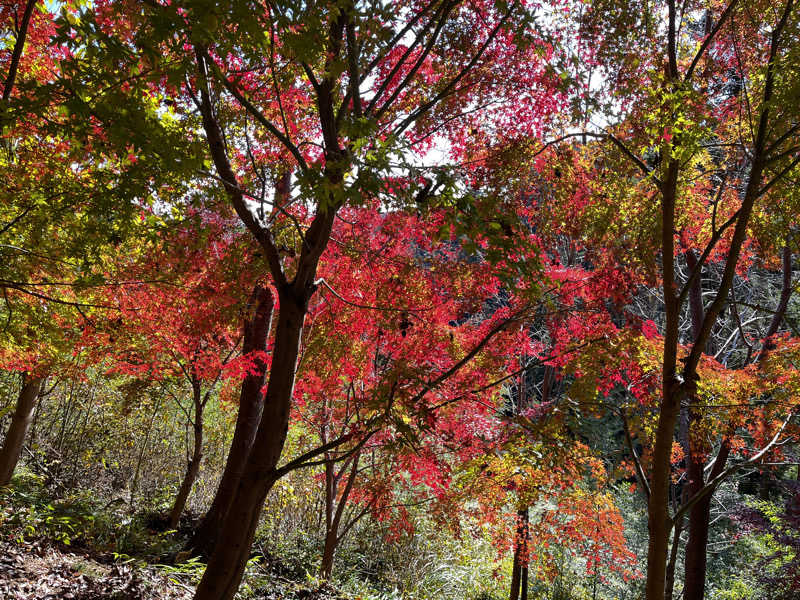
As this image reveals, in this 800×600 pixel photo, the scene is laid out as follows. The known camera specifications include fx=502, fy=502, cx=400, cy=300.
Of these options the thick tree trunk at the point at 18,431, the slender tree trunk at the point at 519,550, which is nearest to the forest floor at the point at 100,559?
the thick tree trunk at the point at 18,431

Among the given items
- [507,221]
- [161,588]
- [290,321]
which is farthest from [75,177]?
[507,221]

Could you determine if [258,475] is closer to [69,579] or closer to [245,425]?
[69,579]

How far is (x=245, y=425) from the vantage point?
590 centimetres

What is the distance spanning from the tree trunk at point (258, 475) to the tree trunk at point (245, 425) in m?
3.06

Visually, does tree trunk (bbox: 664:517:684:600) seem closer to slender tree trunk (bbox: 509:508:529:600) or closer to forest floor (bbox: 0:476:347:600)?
slender tree trunk (bbox: 509:508:529:600)

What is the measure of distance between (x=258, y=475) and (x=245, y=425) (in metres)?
3.41

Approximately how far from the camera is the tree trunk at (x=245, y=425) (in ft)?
19.2

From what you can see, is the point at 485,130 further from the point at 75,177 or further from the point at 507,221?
the point at 75,177

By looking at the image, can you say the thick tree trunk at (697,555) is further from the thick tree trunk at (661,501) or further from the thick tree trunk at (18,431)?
the thick tree trunk at (18,431)

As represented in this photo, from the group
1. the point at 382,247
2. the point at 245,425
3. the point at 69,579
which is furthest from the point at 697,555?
the point at 69,579

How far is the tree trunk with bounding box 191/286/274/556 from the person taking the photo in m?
5.85

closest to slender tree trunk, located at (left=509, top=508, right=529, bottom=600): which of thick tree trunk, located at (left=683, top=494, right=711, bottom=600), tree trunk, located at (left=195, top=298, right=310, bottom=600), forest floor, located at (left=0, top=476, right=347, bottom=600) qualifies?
thick tree trunk, located at (left=683, top=494, right=711, bottom=600)

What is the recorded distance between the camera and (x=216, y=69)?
2057 millimetres

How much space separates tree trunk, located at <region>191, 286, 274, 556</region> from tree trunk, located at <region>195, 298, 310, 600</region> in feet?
10.0
